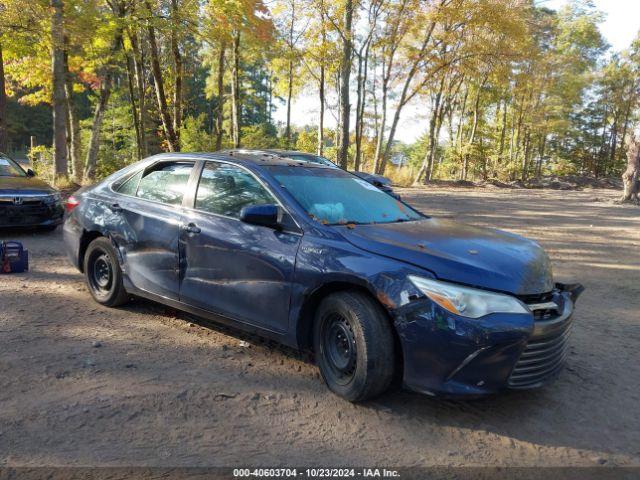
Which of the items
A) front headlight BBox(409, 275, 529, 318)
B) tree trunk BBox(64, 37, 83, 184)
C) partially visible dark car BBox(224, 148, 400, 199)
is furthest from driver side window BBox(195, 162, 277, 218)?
tree trunk BBox(64, 37, 83, 184)

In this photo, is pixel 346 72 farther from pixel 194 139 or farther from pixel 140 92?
pixel 194 139

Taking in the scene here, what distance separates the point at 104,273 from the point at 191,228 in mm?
1617

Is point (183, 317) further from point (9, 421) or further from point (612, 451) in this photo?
→ point (612, 451)

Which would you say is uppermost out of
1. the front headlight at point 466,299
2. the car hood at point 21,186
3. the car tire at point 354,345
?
the car hood at point 21,186

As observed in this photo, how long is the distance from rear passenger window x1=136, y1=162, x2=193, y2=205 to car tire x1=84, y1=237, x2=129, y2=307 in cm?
68

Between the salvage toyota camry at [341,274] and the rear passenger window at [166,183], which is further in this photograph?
the rear passenger window at [166,183]

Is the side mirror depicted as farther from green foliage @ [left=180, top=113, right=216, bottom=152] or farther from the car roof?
green foliage @ [left=180, top=113, right=216, bottom=152]

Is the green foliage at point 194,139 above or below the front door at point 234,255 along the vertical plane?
above

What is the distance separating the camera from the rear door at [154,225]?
4.39 meters

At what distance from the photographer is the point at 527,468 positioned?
2.72m

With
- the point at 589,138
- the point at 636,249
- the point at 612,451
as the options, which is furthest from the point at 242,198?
the point at 589,138

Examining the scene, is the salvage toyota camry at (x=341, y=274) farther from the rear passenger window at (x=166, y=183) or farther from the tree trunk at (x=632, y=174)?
the tree trunk at (x=632, y=174)

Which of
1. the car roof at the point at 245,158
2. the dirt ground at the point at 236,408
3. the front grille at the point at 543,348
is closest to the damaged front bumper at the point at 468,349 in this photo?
the front grille at the point at 543,348

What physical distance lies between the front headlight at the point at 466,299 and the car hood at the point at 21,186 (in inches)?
321
